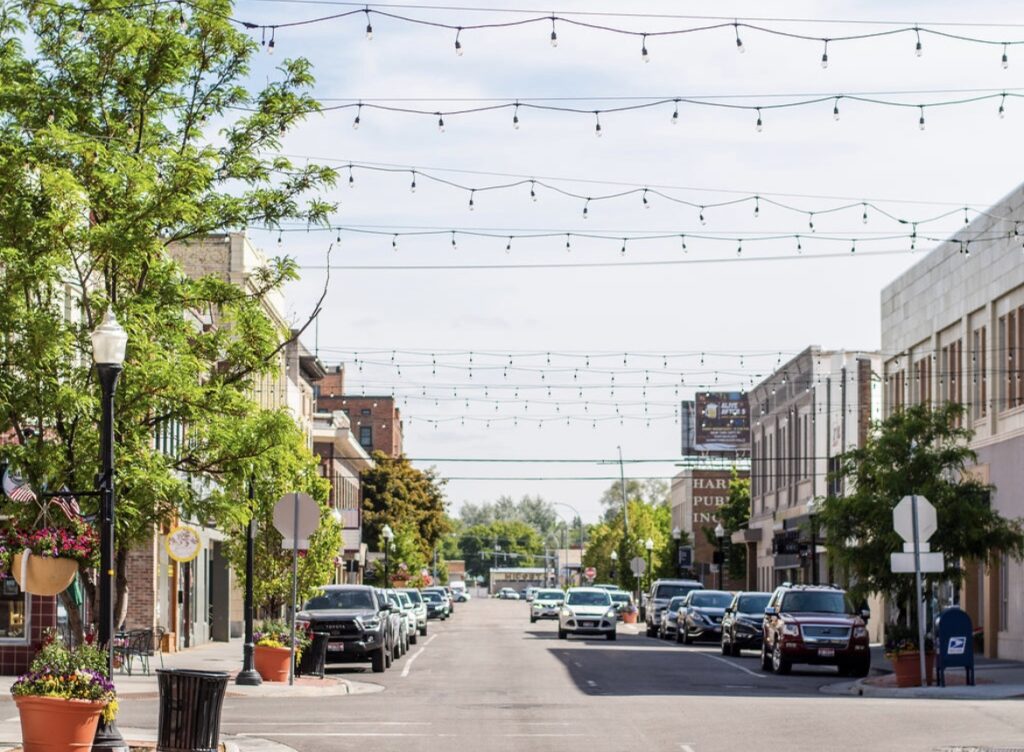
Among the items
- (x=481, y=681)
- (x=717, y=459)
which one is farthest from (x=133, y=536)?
(x=717, y=459)

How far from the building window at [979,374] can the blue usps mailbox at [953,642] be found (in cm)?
1543

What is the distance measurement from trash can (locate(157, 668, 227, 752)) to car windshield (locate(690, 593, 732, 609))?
120 ft

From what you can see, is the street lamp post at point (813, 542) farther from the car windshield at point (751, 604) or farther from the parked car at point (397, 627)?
the parked car at point (397, 627)

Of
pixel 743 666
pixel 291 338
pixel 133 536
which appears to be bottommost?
pixel 743 666

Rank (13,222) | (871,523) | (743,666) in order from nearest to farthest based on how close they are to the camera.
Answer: (13,222) → (871,523) → (743,666)

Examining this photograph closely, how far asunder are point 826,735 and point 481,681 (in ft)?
41.2

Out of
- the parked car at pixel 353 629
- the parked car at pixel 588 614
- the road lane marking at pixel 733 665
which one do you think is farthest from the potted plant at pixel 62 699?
the parked car at pixel 588 614

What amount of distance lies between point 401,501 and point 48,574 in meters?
92.9

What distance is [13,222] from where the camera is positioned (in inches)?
763

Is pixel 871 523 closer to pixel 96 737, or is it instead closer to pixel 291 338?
pixel 291 338

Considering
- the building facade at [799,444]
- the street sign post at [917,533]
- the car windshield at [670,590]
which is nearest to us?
the street sign post at [917,533]

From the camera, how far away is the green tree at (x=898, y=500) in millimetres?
33250

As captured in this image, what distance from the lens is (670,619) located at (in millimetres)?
57094

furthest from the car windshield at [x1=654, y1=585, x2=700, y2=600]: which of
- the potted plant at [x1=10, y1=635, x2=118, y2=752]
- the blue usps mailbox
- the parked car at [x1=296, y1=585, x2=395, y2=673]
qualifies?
the potted plant at [x1=10, y1=635, x2=118, y2=752]
